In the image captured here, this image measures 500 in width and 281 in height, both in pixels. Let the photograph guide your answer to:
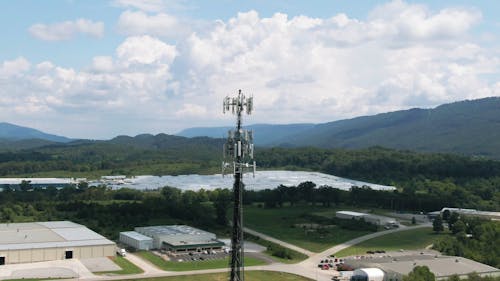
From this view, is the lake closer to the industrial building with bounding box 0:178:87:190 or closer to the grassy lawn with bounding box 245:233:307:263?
the industrial building with bounding box 0:178:87:190

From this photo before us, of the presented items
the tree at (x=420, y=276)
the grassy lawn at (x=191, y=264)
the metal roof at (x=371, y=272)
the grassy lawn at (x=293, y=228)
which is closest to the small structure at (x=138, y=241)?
the grassy lawn at (x=191, y=264)

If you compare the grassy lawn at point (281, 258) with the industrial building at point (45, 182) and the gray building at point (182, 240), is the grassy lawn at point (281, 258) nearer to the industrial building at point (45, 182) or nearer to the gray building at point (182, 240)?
the gray building at point (182, 240)

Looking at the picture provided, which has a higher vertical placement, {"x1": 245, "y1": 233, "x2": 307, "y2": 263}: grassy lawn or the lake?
the lake

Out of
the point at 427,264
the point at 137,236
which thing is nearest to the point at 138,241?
the point at 137,236

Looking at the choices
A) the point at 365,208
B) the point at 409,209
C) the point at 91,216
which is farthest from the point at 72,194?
the point at 409,209

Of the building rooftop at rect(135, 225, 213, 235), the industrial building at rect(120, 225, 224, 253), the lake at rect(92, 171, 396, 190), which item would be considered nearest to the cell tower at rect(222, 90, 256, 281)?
the industrial building at rect(120, 225, 224, 253)

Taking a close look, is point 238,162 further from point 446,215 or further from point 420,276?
Result: point 446,215

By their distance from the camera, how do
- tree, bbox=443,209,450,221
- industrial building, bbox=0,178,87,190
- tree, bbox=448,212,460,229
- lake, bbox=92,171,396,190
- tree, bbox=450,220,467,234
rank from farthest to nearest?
industrial building, bbox=0,178,87,190 → lake, bbox=92,171,396,190 → tree, bbox=443,209,450,221 → tree, bbox=448,212,460,229 → tree, bbox=450,220,467,234
